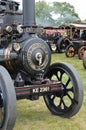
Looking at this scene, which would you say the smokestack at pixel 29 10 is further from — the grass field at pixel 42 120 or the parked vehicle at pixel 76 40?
the parked vehicle at pixel 76 40

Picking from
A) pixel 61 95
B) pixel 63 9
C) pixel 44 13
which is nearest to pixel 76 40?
pixel 61 95

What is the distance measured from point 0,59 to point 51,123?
51.5 inches

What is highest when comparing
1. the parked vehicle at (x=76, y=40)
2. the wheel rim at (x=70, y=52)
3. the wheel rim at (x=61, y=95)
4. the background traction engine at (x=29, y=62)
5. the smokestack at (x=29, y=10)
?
the smokestack at (x=29, y=10)

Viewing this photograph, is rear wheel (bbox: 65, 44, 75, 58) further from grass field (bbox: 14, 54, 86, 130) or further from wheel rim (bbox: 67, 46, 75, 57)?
grass field (bbox: 14, 54, 86, 130)

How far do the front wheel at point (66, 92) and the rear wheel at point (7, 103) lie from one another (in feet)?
3.99

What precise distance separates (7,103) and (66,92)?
143cm

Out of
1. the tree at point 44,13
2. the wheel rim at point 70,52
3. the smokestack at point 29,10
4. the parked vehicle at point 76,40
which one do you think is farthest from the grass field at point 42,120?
the tree at point 44,13

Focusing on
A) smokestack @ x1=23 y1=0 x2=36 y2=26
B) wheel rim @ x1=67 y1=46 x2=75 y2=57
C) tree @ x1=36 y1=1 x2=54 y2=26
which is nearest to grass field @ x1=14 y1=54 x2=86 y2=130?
smokestack @ x1=23 y1=0 x2=36 y2=26

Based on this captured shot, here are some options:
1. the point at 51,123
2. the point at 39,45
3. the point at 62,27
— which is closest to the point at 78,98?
the point at 51,123

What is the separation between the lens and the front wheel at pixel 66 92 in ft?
17.6

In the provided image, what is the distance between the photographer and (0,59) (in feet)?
17.9

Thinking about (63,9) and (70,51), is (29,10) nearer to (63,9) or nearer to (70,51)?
(70,51)

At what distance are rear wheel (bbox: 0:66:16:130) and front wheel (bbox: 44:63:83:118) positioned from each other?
3.99 feet

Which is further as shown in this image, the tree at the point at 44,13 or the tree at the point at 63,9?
the tree at the point at 63,9
